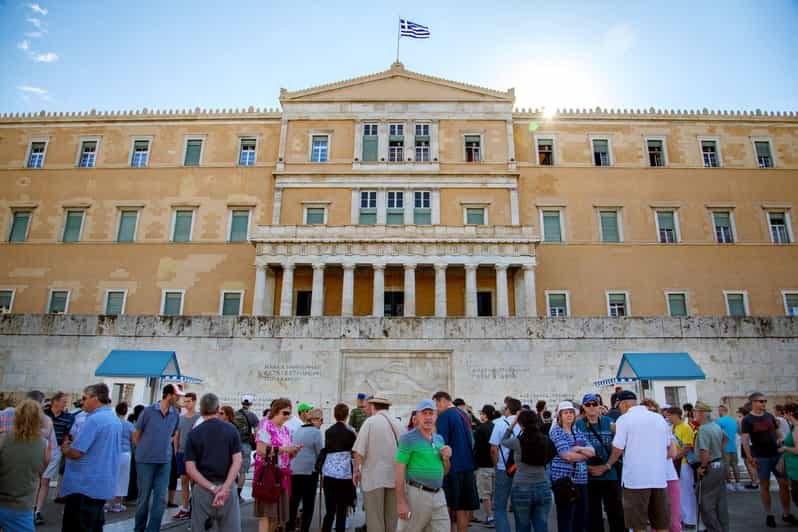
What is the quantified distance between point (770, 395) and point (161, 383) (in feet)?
50.0

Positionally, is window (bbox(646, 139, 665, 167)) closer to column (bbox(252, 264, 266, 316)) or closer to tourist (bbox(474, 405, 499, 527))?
column (bbox(252, 264, 266, 316))

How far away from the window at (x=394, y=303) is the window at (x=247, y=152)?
1196 centimetres

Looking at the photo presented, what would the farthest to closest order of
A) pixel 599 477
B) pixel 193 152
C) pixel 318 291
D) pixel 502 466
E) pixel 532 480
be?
pixel 193 152 → pixel 318 291 → pixel 502 466 → pixel 599 477 → pixel 532 480

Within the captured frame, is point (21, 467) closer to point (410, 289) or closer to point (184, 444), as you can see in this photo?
point (184, 444)

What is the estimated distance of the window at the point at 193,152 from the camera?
34.9m

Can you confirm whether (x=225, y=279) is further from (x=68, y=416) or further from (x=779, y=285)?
(x=779, y=285)

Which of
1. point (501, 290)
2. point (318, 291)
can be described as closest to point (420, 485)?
point (318, 291)

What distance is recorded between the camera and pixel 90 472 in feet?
18.6

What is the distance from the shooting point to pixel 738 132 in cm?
3512

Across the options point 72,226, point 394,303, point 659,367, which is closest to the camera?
point 659,367

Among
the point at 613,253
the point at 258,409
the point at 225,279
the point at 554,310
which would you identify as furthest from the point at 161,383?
the point at 613,253

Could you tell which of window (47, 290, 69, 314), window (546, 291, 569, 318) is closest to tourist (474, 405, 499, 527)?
window (546, 291, 569, 318)

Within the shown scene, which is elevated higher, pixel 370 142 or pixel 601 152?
pixel 370 142

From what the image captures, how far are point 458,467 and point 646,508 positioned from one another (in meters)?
2.08
